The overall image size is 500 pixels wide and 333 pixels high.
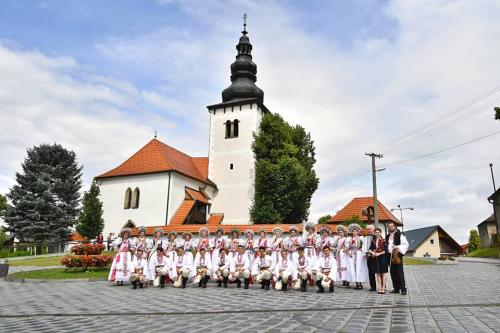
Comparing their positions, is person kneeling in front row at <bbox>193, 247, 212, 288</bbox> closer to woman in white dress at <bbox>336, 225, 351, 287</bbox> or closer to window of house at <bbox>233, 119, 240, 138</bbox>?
woman in white dress at <bbox>336, 225, 351, 287</bbox>

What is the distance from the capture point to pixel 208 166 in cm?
4412

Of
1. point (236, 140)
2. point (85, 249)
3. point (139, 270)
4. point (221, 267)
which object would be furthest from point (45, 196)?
point (221, 267)

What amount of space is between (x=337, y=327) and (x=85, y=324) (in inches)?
147

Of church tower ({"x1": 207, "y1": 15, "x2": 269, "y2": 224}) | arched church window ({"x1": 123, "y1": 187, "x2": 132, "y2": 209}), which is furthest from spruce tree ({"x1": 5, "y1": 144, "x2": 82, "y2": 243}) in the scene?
church tower ({"x1": 207, "y1": 15, "x2": 269, "y2": 224})

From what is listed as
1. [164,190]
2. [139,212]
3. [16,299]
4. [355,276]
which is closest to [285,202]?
[164,190]

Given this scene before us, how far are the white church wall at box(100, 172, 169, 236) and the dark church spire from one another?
43.2ft

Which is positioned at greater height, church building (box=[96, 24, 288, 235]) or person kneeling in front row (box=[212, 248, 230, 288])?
church building (box=[96, 24, 288, 235])

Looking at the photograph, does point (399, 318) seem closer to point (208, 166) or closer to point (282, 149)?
point (282, 149)

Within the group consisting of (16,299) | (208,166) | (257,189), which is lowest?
(16,299)

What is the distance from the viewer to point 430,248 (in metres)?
46.6

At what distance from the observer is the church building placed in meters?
36.9

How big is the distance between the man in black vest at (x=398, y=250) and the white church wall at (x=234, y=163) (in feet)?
98.3

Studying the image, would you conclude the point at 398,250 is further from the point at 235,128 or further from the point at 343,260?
the point at 235,128

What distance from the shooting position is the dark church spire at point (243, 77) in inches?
1732
